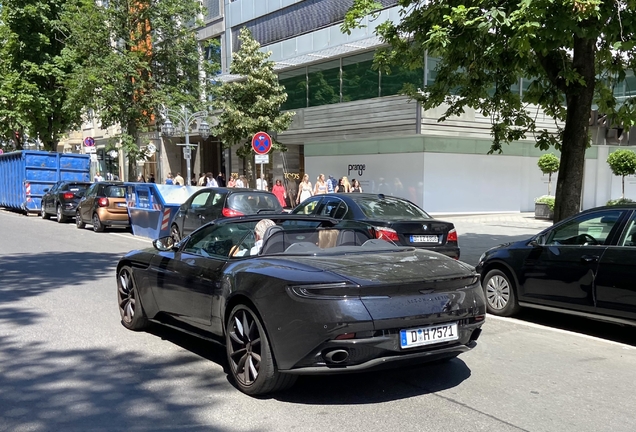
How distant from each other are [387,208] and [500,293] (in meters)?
2.86

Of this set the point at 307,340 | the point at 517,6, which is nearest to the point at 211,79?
the point at 517,6

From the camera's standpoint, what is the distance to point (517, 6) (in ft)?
26.9

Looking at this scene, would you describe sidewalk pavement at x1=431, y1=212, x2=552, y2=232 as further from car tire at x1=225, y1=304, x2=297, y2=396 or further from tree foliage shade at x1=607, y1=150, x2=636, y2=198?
car tire at x1=225, y1=304, x2=297, y2=396

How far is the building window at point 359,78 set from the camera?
2272 centimetres

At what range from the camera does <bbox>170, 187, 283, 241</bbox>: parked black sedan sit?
1341 centimetres

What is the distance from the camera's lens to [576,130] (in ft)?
32.5

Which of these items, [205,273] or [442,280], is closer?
[442,280]

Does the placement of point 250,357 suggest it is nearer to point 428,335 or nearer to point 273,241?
point 273,241

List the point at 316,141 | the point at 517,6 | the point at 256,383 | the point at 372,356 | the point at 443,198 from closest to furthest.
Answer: the point at 372,356
the point at 256,383
the point at 517,6
the point at 443,198
the point at 316,141

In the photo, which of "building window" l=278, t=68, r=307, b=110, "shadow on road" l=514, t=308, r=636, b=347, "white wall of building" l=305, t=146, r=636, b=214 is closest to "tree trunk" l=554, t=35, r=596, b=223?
"shadow on road" l=514, t=308, r=636, b=347

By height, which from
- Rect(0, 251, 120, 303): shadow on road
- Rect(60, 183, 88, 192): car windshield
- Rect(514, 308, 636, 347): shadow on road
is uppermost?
Rect(60, 183, 88, 192): car windshield

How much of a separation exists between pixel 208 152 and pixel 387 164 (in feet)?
56.3

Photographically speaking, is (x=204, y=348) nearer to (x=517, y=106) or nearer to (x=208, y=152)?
(x=517, y=106)

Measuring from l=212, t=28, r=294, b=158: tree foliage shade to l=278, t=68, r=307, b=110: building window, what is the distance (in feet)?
2.90
